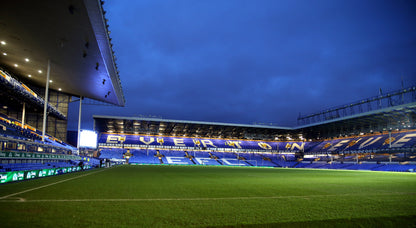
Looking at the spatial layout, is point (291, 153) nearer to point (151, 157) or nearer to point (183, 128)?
point (183, 128)

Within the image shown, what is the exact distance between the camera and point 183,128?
71688 millimetres

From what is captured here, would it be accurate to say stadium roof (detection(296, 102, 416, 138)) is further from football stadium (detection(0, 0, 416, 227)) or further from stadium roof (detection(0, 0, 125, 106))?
stadium roof (detection(0, 0, 125, 106))

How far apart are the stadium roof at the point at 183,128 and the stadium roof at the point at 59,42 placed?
102ft

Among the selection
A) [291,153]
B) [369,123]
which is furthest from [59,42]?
[291,153]

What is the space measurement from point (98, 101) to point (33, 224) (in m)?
43.8

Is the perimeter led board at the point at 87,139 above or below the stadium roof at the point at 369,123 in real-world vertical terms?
below

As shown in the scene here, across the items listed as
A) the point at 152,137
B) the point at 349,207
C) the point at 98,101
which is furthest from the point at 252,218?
the point at 152,137

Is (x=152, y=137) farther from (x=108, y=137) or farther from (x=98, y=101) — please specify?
(x=98, y=101)

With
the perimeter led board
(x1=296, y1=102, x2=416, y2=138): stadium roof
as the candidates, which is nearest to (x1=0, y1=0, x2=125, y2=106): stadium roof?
the perimeter led board

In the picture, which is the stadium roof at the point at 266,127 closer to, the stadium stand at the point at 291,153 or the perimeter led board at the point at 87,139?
the stadium stand at the point at 291,153

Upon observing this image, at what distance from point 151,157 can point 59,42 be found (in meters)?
48.4

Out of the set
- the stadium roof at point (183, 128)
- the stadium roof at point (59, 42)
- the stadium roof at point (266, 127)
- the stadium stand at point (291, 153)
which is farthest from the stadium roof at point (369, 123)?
the stadium roof at point (59, 42)

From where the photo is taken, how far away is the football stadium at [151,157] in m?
5.77

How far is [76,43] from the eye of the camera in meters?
20.5
